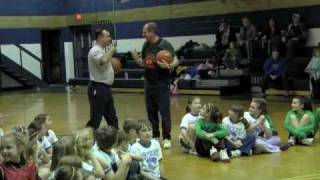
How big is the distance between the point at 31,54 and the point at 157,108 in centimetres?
1577

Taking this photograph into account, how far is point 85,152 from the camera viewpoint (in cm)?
438

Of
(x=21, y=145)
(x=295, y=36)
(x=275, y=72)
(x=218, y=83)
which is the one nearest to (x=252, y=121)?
(x=21, y=145)

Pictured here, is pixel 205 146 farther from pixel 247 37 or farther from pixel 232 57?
pixel 247 37

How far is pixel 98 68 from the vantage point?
295 inches

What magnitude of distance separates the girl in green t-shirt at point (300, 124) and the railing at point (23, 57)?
16.6 metres

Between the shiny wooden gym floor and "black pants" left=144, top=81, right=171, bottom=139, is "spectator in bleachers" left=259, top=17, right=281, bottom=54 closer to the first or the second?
the shiny wooden gym floor

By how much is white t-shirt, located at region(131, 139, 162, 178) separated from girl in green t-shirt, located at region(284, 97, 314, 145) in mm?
3024

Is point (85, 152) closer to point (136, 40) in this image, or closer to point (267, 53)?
point (267, 53)

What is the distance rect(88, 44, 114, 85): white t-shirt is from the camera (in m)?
7.39

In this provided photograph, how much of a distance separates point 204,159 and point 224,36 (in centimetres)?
1067

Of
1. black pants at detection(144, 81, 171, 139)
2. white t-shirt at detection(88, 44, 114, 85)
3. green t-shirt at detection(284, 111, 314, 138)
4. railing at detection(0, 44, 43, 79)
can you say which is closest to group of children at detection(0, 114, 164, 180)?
white t-shirt at detection(88, 44, 114, 85)

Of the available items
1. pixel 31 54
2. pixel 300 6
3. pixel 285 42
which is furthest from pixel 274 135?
pixel 31 54

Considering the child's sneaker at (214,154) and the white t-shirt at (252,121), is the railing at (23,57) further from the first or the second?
the child's sneaker at (214,154)

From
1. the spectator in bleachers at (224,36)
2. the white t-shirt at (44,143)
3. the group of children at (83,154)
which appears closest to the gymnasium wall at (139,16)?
the spectator in bleachers at (224,36)
